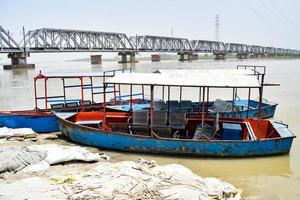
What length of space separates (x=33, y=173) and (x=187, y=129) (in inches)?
238

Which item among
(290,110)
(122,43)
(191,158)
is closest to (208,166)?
(191,158)

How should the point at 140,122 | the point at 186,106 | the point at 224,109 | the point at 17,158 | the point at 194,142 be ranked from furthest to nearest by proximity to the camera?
the point at 186,106, the point at 224,109, the point at 140,122, the point at 194,142, the point at 17,158

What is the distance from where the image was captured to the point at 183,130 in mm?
11852

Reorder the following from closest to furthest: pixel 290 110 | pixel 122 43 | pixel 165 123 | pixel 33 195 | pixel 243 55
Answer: pixel 33 195 → pixel 165 123 → pixel 290 110 → pixel 122 43 → pixel 243 55

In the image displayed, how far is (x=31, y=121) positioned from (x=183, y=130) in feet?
20.4

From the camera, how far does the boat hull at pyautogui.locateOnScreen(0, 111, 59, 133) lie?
12.8 m

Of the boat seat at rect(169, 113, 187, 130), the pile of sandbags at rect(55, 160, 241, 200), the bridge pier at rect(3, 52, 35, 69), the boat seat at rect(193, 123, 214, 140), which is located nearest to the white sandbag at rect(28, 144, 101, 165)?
the pile of sandbags at rect(55, 160, 241, 200)

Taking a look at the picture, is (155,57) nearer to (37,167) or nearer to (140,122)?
(140,122)

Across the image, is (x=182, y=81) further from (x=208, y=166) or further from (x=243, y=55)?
(x=243, y=55)

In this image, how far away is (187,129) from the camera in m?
12.1

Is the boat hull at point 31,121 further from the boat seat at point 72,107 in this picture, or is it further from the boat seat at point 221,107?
the boat seat at point 221,107

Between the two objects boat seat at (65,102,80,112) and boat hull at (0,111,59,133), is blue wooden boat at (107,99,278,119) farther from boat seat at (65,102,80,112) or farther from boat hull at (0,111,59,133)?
boat hull at (0,111,59,133)

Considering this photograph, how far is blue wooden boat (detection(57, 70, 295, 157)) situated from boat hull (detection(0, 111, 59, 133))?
977 millimetres

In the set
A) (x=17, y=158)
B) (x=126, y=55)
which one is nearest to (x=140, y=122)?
(x=17, y=158)
